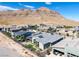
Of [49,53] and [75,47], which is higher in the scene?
[75,47]

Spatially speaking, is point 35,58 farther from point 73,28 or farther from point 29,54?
point 73,28

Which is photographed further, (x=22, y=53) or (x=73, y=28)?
Answer: (x=73, y=28)

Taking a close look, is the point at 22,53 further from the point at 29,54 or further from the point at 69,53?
the point at 69,53

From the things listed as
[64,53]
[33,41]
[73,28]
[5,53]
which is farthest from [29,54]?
[73,28]

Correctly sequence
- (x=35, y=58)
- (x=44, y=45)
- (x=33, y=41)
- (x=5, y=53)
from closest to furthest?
(x=35, y=58) < (x=5, y=53) < (x=44, y=45) < (x=33, y=41)

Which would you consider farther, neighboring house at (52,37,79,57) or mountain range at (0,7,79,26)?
mountain range at (0,7,79,26)

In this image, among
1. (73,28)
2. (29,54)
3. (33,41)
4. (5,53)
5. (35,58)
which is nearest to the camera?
(35,58)

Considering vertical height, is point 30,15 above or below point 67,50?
above

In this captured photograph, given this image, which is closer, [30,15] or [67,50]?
[67,50]

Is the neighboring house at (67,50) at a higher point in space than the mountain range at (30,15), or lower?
A: lower

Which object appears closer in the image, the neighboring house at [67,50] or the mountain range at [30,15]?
the neighboring house at [67,50]

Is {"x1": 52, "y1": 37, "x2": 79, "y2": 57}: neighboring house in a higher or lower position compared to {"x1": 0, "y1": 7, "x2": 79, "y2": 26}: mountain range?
lower
